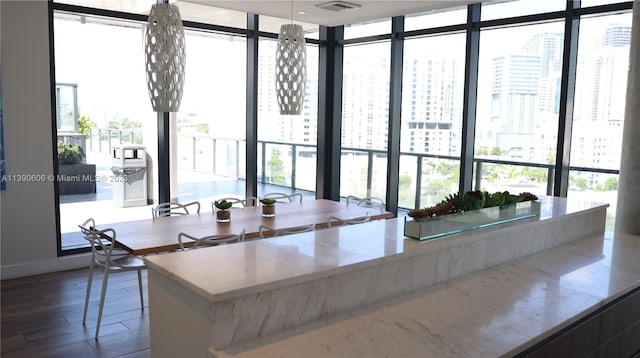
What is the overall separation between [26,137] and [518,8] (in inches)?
205

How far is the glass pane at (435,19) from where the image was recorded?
6.04 metres

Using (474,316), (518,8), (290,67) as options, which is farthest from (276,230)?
(518,8)

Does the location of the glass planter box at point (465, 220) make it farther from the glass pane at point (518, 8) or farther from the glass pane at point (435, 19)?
the glass pane at point (435, 19)

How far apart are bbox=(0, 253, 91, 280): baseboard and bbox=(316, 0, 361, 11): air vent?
3706 mm

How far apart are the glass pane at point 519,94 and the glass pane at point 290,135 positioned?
2.41m

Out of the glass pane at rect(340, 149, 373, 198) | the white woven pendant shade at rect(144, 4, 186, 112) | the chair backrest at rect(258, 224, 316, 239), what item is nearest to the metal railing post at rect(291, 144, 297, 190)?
the glass pane at rect(340, 149, 373, 198)

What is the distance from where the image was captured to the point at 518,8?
5582 millimetres

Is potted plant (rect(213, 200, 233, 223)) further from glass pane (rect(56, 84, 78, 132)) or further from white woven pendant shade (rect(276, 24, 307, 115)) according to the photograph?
glass pane (rect(56, 84, 78, 132))

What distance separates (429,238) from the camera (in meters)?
2.48

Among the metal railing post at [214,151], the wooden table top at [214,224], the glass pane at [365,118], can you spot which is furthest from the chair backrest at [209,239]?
the glass pane at [365,118]

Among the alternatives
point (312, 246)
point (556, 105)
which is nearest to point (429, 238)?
point (312, 246)

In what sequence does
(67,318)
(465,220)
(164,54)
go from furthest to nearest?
(67,318) → (164,54) → (465,220)

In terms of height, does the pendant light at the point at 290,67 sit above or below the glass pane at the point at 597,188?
above

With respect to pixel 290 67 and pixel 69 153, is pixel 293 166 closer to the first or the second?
pixel 69 153
